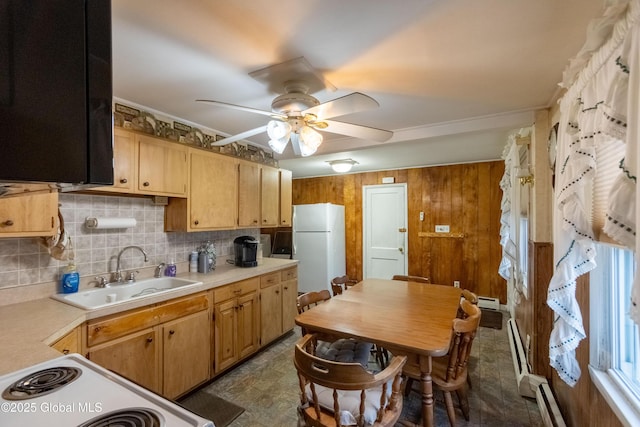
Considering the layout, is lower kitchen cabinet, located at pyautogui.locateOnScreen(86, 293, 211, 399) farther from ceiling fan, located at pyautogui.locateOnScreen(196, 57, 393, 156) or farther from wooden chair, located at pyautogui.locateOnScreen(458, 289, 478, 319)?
wooden chair, located at pyautogui.locateOnScreen(458, 289, 478, 319)

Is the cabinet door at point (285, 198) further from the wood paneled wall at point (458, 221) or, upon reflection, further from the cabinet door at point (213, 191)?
the wood paneled wall at point (458, 221)

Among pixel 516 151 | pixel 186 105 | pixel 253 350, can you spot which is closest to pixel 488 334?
pixel 516 151

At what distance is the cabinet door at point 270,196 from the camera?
3.33m

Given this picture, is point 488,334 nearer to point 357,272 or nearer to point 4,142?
point 357,272

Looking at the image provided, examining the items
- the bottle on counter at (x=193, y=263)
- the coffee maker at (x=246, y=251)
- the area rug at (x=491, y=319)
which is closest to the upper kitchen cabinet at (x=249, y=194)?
the coffee maker at (x=246, y=251)

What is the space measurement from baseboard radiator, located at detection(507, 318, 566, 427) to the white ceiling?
2.00 m

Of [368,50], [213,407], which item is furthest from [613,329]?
[213,407]

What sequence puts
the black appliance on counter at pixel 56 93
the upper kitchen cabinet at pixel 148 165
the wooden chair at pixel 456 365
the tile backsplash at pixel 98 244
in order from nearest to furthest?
the black appliance on counter at pixel 56 93 < the wooden chair at pixel 456 365 < the tile backsplash at pixel 98 244 < the upper kitchen cabinet at pixel 148 165

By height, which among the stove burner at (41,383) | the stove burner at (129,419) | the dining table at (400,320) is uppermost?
the stove burner at (41,383)

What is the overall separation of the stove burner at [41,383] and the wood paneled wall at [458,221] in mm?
4448

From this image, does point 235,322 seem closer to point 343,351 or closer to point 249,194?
point 343,351

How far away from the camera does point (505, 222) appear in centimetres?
327

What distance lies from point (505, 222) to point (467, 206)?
3.50 ft

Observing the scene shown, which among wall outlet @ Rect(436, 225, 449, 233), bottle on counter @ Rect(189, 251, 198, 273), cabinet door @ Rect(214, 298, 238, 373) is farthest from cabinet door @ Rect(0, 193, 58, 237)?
wall outlet @ Rect(436, 225, 449, 233)
